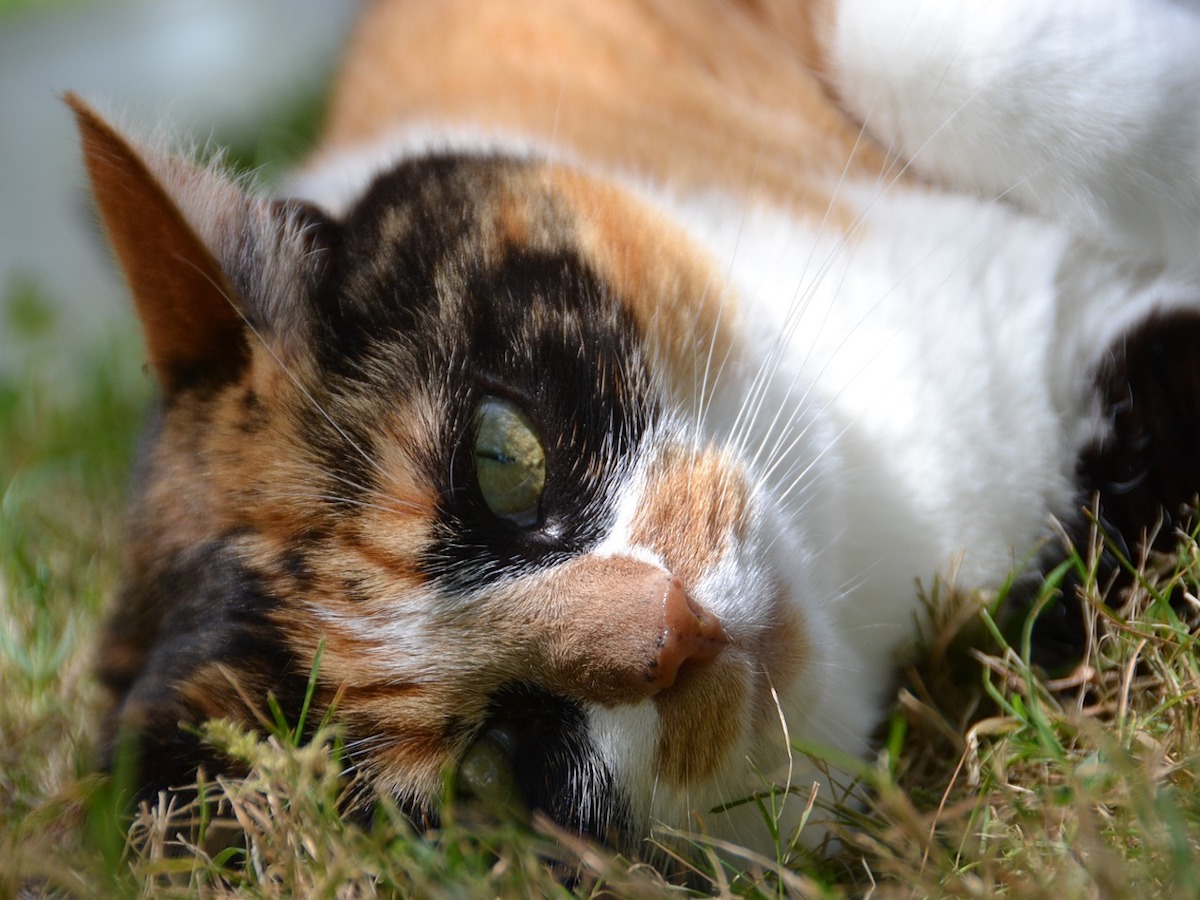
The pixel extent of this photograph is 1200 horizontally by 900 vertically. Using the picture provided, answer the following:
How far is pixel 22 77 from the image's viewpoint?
12.1 feet

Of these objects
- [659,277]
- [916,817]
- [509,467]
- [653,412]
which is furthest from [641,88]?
[916,817]

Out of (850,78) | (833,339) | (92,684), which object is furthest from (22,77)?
(833,339)

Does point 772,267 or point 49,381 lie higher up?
point 772,267

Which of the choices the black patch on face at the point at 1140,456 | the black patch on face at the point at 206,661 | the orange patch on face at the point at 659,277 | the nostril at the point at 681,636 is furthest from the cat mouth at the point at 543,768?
the black patch on face at the point at 1140,456

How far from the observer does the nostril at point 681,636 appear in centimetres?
118

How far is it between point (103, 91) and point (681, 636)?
297 centimetres

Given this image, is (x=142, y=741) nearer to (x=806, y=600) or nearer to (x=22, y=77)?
(x=806, y=600)

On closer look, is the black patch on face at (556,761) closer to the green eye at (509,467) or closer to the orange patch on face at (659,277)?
the green eye at (509,467)

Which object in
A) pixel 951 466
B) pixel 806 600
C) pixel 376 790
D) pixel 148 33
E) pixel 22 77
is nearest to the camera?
pixel 376 790

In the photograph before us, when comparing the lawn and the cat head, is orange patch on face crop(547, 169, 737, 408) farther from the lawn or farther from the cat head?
the lawn

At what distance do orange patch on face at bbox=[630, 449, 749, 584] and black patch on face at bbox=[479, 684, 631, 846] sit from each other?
22 centimetres

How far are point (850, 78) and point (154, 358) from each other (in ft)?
4.13

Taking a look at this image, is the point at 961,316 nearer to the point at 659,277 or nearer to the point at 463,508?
the point at 659,277

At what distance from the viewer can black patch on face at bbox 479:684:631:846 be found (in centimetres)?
126
